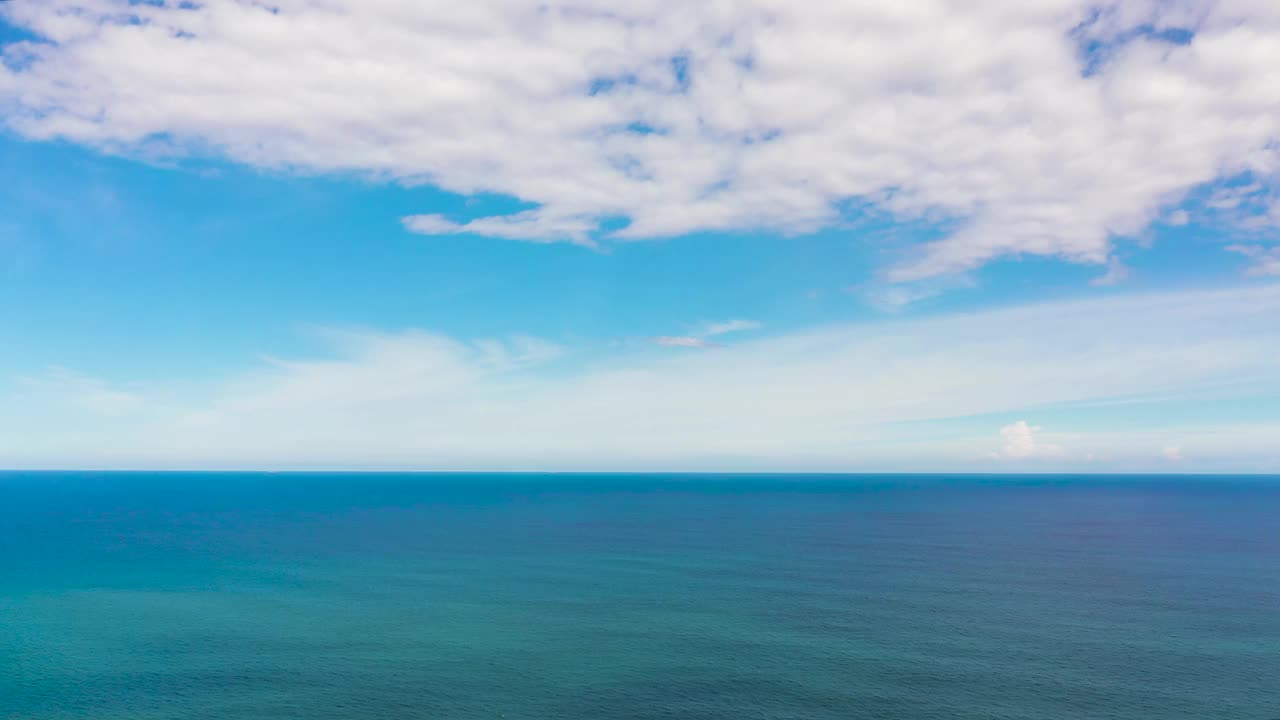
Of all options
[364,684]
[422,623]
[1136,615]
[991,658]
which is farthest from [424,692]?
[1136,615]

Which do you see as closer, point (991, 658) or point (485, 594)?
point (991, 658)

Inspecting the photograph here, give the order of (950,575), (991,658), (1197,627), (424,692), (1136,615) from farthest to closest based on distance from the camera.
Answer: (950,575) → (1136,615) → (1197,627) → (991,658) → (424,692)

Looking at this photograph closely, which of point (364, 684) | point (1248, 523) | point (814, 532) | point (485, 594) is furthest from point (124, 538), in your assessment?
point (1248, 523)

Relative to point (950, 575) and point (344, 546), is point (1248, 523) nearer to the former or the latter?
point (950, 575)

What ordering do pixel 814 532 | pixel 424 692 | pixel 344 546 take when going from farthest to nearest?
pixel 814 532 < pixel 344 546 < pixel 424 692

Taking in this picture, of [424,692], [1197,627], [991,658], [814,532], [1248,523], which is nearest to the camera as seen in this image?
[424,692]

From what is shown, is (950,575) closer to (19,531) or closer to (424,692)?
(424,692)
